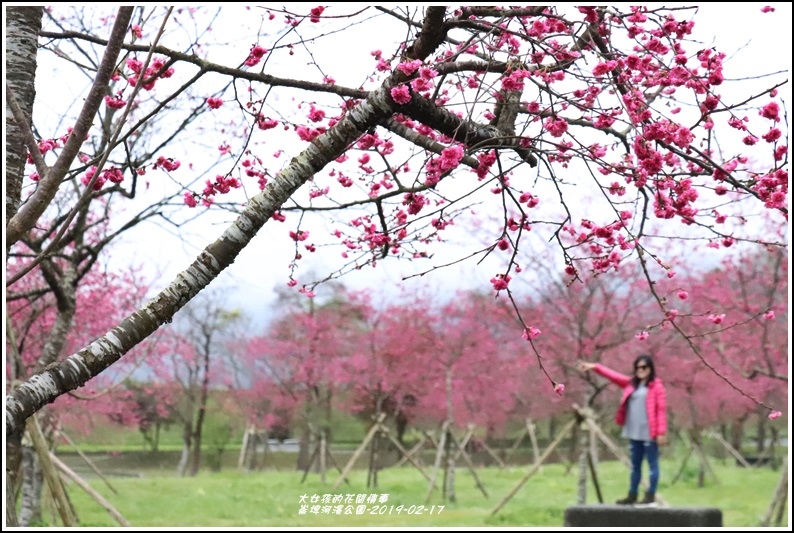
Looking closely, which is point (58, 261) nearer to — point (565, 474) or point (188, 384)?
point (188, 384)

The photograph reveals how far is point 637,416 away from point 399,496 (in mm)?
6335

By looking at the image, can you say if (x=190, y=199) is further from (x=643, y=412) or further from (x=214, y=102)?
(x=643, y=412)

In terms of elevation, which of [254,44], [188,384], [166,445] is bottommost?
[166,445]

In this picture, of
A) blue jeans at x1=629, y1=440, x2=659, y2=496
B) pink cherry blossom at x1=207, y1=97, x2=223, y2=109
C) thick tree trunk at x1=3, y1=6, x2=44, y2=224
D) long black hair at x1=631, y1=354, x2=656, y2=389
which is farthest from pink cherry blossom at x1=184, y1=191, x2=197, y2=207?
blue jeans at x1=629, y1=440, x2=659, y2=496

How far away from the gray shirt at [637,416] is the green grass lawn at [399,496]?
2.01m

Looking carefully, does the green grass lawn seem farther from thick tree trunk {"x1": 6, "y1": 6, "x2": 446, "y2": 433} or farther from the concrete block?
thick tree trunk {"x1": 6, "y1": 6, "x2": 446, "y2": 433}

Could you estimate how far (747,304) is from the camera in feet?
29.4

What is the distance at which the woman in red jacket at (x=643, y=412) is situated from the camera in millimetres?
5523

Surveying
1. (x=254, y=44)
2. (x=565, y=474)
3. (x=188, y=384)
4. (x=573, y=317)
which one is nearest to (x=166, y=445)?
(x=188, y=384)

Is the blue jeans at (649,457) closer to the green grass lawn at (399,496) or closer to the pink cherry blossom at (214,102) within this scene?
the green grass lawn at (399,496)

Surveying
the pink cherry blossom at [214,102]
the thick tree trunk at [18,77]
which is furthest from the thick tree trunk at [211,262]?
the pink cherry blossom at [214,102]

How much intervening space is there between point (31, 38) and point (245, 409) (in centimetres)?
1364

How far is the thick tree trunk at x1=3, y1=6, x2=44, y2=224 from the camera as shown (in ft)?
7.96

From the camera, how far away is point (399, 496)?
11.4 metres
